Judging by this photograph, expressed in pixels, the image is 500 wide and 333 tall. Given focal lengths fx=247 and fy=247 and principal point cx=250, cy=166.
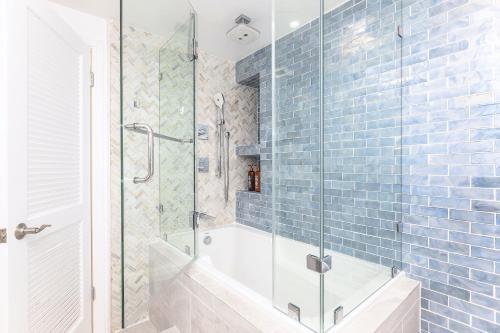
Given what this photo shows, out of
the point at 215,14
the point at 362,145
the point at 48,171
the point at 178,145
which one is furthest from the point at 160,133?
the point at 362,145

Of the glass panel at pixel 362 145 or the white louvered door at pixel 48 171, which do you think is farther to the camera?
the white louvered door at pixel 48 171

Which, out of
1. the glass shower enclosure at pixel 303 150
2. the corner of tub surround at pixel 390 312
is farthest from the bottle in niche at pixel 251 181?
the corner of tub surround at pixel 390 312

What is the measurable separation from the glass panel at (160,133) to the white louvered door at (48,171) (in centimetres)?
36

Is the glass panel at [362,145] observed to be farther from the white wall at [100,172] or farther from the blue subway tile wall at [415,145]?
the white wall at [100,172]

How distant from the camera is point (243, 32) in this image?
6.42ft

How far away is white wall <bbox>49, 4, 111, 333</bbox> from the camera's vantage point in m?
1.75

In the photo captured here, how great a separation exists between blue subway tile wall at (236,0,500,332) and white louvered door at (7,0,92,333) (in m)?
1.15

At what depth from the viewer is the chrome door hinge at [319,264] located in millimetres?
827

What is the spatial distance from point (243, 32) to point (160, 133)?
1093mm

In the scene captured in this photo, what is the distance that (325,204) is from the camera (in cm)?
90

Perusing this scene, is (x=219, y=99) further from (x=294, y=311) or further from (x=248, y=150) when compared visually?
(x=294, y=311)

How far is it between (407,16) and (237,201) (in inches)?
77.7

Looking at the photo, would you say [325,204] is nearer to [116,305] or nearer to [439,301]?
[439,301]

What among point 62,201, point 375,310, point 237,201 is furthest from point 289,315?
point 237,201
